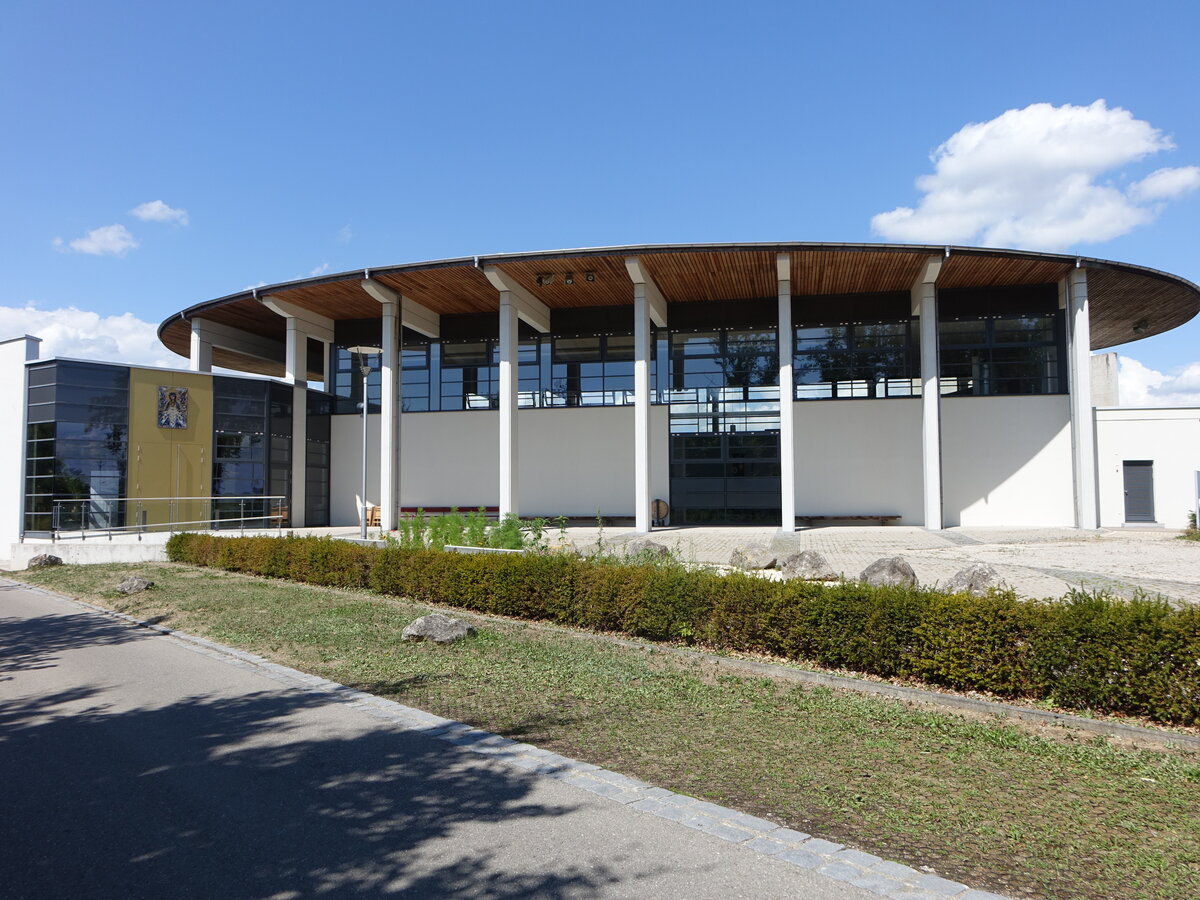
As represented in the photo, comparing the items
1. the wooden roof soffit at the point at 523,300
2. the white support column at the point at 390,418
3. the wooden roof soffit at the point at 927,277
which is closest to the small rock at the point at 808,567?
the wooden roof soffit at the point at 927,277

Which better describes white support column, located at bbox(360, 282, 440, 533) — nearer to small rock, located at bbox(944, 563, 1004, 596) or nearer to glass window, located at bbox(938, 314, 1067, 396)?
glass window, located at bbox(938, 314, 1067, 396)

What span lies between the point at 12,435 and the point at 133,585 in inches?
577

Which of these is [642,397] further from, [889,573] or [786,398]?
[889,573]

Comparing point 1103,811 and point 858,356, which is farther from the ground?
point 858,356

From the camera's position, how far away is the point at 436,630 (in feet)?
29.4

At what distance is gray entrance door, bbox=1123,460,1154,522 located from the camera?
80.0ft

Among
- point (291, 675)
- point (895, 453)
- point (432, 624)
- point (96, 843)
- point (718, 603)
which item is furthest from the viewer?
point (895, 453)

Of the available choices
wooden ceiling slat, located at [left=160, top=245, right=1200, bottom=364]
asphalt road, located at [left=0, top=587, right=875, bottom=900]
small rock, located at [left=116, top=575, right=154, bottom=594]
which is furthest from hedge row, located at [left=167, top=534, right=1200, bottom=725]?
wooden ceiling slat, located at [left=160, top=245, right=1200, bottom=364]

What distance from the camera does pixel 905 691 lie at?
6664 mm

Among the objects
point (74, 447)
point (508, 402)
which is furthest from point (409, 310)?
point (74, 447)

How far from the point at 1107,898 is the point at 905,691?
334 cm

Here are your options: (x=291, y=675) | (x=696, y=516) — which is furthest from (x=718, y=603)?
(x=696, y=516)

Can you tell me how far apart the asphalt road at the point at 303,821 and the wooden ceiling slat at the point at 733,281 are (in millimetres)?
18536

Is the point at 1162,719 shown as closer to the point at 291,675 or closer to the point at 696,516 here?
the point at 291,675
